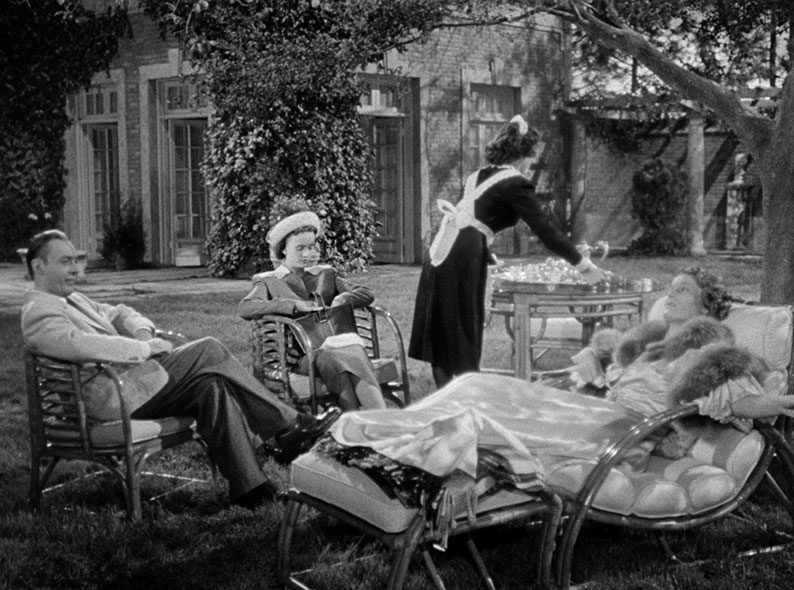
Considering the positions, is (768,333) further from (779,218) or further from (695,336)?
(779,218)

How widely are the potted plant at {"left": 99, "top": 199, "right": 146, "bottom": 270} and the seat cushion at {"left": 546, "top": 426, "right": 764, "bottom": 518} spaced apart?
1184cm

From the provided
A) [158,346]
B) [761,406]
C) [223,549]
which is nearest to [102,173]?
[158,346]

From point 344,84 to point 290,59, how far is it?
1683 millimetres

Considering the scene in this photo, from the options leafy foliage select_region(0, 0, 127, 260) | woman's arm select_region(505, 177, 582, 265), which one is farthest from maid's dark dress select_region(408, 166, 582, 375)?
leafy foliage select_region(0, 0, 127, 260)

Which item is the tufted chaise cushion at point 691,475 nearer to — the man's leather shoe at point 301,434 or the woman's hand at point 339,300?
the man's leather shoe at point 301,434

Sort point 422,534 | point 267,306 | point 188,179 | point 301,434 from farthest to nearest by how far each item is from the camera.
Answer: point 188,179, point 267,306, point 301,434, point 422,534

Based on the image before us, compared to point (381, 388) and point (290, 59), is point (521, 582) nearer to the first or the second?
point (381, 388)

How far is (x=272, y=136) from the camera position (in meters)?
→ 13.3

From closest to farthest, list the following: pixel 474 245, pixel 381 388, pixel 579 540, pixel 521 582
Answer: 1. pixel 521 582
2. pixel 579 540
3. pixel 474 245
4. pixel 381 388

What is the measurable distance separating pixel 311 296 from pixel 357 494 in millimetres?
2491

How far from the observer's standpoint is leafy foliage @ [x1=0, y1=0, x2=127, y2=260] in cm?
1504

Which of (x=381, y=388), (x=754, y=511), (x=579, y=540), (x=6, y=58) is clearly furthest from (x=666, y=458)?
(x=6, y=58)

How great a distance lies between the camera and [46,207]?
51.7 feet

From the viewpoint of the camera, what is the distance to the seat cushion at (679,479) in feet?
12.1
